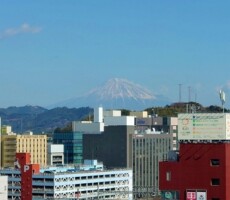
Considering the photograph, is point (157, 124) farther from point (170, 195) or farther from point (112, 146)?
point (170, 195)

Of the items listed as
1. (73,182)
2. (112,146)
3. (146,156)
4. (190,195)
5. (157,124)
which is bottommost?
(190,195)

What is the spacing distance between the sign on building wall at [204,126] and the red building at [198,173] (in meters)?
0.59

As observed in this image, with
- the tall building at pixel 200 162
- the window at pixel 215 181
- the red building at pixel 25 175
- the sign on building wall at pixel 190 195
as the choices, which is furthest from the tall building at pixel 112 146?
the window at pixel 215 181

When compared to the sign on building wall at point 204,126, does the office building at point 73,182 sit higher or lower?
lower

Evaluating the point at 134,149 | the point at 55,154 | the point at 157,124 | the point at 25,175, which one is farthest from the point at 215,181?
the point at 55,154

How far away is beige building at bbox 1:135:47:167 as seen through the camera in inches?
7382

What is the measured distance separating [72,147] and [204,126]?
471 ft

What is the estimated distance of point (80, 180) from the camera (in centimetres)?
14200

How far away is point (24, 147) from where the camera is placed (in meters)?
192

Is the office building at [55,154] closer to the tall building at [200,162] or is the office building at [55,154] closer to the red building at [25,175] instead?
the red building at [25,175]

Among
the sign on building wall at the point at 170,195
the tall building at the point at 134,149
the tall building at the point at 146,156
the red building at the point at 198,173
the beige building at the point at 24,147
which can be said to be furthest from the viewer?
the beige building at the point at 24,147

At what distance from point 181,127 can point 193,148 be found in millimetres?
1759

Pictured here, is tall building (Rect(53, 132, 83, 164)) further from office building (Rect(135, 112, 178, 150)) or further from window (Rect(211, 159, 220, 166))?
window (Rect(211, 159, 220, 166))

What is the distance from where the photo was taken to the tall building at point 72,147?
191 m
